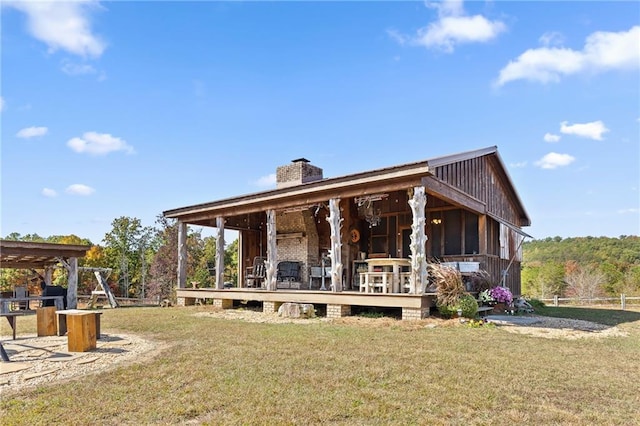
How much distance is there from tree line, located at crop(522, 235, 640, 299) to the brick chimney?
61.5ft

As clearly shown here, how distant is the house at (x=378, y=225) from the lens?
388 inches

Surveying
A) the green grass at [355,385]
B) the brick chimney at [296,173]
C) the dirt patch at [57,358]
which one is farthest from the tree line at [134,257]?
the green grass at [355,385]

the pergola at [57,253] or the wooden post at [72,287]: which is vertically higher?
the pergola at [57,253]

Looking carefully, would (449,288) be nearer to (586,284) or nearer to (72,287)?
(72,287)

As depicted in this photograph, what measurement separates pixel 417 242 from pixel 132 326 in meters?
6.21

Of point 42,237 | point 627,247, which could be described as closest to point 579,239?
point 627,247

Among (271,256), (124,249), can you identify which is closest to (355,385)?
(271,256)

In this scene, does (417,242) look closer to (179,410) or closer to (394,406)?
(394,406)

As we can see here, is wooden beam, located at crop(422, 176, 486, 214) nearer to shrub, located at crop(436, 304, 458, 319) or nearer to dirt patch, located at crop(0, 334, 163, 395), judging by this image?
shrub, located at crop(436, 304, 458, 319)

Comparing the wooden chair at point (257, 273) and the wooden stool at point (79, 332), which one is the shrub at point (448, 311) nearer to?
the wooden stool at point (79, 332)

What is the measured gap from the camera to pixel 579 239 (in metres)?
38.4

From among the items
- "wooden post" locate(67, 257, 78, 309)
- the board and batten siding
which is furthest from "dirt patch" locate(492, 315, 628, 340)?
"wooden post" locate(67, 257, 78, 309)

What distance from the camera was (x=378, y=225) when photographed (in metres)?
14.3

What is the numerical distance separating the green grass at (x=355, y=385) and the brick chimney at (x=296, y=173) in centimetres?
878
